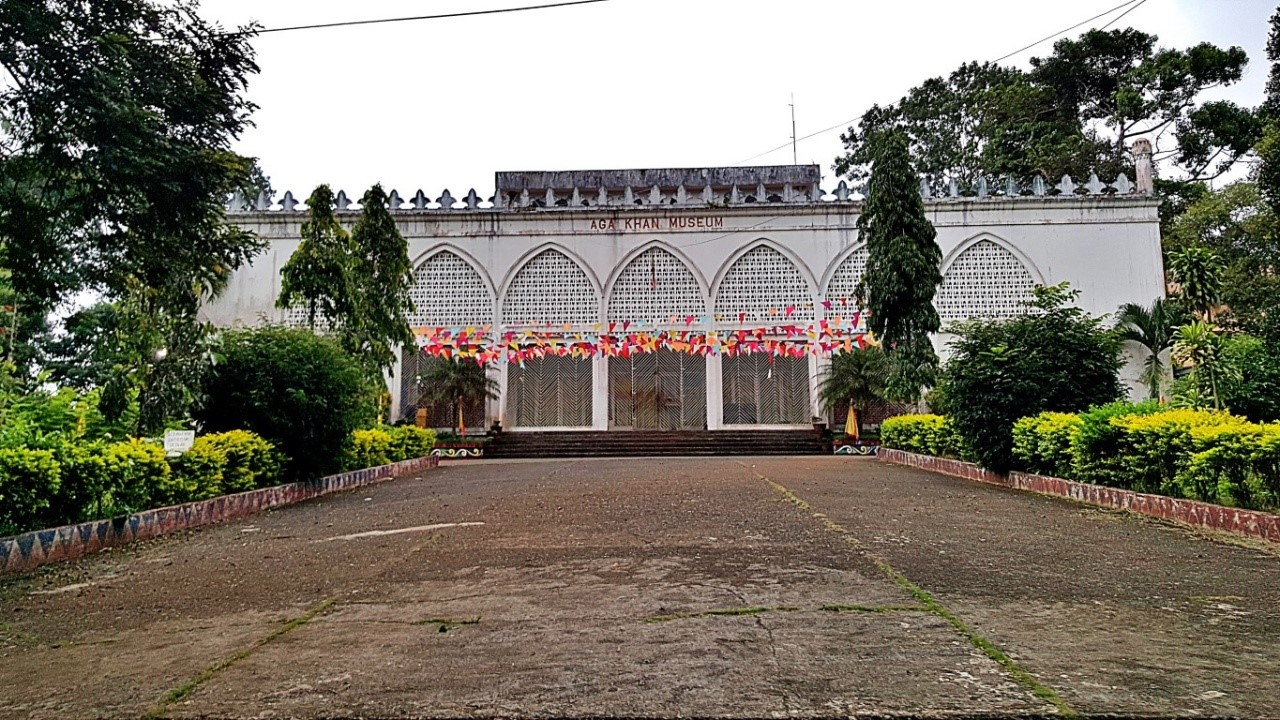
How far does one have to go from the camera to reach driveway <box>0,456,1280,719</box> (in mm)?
2076

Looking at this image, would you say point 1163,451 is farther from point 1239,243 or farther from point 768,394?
point 1239,243

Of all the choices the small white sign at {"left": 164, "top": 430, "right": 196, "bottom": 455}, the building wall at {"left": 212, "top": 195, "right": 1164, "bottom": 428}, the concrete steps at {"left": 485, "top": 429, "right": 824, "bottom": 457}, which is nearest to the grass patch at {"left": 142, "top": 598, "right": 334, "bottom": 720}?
the small white sign at {"left": 164, "top": 430, "right": 196, "bottom": 455}

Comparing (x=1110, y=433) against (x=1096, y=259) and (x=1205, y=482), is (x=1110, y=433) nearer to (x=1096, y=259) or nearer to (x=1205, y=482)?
(x=1205, y=482)

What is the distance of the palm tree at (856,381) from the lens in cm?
1917

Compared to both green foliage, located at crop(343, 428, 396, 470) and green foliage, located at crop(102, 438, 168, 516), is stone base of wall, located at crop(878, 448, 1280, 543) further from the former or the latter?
green foliage, located at crop(343, 428, 396, 470)

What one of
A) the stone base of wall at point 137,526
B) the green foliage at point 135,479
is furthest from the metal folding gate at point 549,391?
the green foliage at point 135,479

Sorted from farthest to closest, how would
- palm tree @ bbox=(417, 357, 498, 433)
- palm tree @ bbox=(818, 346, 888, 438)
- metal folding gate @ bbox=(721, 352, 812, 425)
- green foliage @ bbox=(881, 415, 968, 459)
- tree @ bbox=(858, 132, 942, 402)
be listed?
1. metal folding gate @ bbox=(721, 352, 812, 425)
2. palm tree @ bbox=(417, 357, 498, 433)
3. palm tree @ bbox=(818, 346, 888, 438)
4. tree @ bbox=(858, 132, 942, 402)
5. green foliage @ bbox=(881, 415, 968, 459)

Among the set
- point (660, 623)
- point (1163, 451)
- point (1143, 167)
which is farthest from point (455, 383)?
point (1143, 167)

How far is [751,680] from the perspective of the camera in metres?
2.16

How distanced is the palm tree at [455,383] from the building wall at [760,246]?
171 cm

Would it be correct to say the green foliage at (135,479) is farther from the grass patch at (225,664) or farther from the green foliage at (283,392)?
the grass patch at (225,664)

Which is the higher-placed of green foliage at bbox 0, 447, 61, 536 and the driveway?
green foliage at bbox 0, 447, 61, 536

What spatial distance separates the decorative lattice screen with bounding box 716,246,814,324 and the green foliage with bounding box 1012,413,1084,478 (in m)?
13.6

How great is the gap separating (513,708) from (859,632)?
120 centimetres
